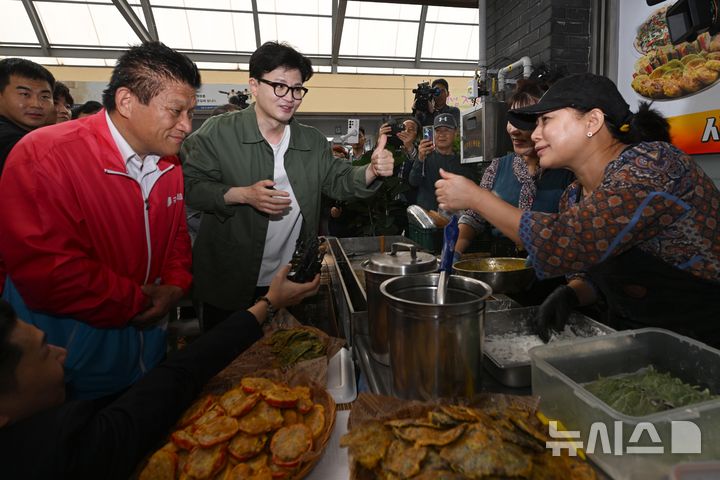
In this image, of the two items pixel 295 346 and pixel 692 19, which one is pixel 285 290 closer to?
pixel 295 346

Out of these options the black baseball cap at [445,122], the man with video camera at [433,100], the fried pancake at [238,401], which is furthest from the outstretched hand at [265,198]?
the man with video camera at [433,100]

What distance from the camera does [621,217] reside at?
1.06 meters

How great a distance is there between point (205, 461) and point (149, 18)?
1164 cm

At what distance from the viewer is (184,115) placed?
4.66 ft

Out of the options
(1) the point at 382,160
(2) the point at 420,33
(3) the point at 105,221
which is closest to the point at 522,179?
(1) the point at 382,160

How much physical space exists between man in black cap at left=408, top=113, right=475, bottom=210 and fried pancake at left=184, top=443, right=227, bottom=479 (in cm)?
327

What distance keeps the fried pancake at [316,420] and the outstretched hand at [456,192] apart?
70 cm

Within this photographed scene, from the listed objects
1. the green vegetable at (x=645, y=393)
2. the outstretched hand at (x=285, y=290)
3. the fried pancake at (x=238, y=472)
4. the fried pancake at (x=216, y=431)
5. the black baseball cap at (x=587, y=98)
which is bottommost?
the fried pancake at (x=238, y=472)

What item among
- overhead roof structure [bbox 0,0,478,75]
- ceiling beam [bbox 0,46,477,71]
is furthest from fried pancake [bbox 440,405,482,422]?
ceiling beam [bbox 0,46,477,71]

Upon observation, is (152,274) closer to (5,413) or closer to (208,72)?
(5,413)

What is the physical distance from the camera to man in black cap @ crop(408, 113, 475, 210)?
3.78m

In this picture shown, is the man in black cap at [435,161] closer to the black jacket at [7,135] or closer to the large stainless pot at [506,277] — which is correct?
the large stainless pot at [506,277]

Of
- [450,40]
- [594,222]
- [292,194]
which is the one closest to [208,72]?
[450,40]

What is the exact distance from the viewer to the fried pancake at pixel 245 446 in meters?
0.79
